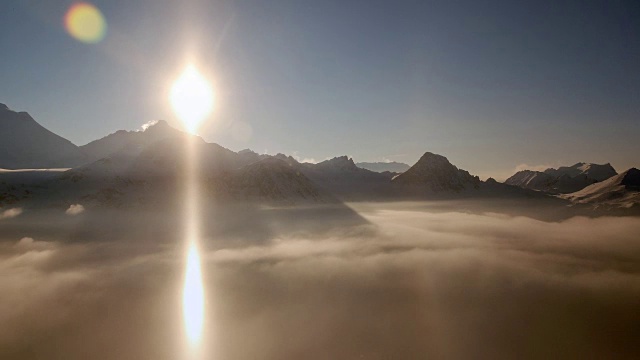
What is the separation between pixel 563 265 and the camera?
2904 inches

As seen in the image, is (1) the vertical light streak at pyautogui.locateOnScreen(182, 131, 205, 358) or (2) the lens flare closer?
(1) the vertical light streak at pyautogui.locateOnScreen(182, 131, 205, 358)

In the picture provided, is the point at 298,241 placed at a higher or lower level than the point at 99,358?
higher

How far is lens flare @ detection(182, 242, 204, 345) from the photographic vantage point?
45.3 m

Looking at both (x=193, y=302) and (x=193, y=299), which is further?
(x=193, y=299)

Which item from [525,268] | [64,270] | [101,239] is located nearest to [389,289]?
[525,268]

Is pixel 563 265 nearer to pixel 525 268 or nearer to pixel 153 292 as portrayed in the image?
pixel 525 268

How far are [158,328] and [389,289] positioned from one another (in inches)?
1643

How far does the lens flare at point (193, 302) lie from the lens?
45259 millimetres

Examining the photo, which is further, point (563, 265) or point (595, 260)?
point (595, 260)

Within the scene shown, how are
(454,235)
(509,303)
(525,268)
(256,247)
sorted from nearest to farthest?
(509,303) < (525,268) < (256,247) < (454,235)

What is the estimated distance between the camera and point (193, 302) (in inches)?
2175

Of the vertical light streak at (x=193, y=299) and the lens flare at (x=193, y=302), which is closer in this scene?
the vertical light streak at (x=193, y=299)

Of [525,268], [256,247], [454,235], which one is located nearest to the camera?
[525,268]

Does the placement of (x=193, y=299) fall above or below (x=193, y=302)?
above
